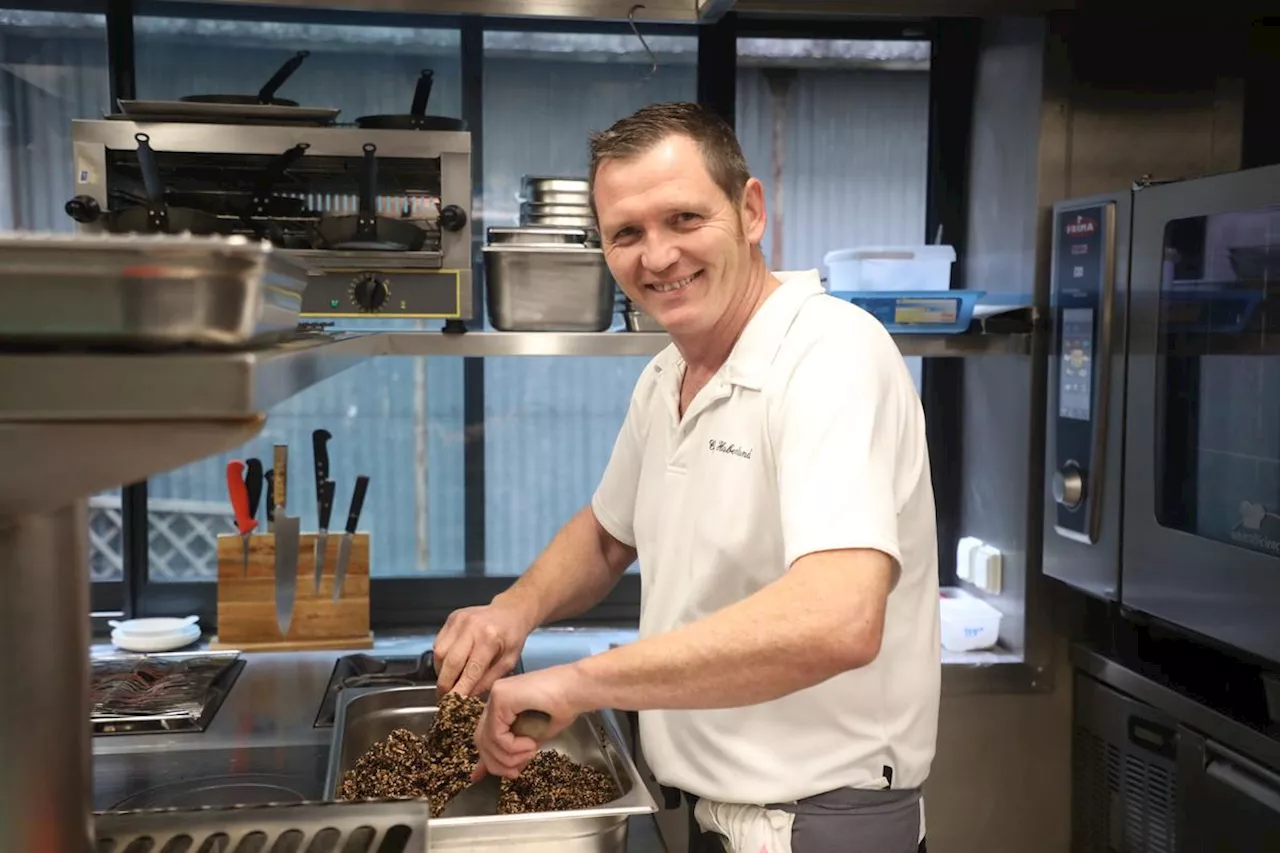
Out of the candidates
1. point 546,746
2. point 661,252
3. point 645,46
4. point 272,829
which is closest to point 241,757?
point 546,746

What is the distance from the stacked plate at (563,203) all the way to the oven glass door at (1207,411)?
103cm

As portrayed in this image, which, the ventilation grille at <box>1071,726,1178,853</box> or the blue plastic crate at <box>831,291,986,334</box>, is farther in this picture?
the blue plastic crate at <box>831,291,986,334</box>

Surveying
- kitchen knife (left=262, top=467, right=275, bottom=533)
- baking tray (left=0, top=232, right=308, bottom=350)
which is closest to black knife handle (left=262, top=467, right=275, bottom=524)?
kitchen knife (left=262, top=467, right=275, bottom=533)

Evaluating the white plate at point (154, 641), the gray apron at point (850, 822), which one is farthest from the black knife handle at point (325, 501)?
the gray apron at point (850, 822)

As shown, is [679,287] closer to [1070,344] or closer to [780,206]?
[1070,344]

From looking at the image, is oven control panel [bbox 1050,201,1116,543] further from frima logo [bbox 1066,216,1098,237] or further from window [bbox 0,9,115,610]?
window [bbox 0,9,115,610]

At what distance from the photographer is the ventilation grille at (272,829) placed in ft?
3.24

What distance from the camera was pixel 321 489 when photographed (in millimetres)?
2570

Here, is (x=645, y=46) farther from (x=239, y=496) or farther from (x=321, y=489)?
(x=239, y=496)

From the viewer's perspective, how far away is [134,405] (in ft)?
2.06

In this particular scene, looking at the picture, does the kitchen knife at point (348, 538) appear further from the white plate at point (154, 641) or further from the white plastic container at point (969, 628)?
the white plastic container at point (969, 628)

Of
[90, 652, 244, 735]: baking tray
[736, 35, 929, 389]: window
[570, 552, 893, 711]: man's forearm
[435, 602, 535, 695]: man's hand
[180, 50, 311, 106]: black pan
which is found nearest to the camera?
[570, 552, 893, 711]: man's forearm

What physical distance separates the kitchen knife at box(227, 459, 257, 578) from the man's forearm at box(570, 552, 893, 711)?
1.51 meters

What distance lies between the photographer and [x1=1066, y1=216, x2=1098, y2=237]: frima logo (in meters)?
2.22
